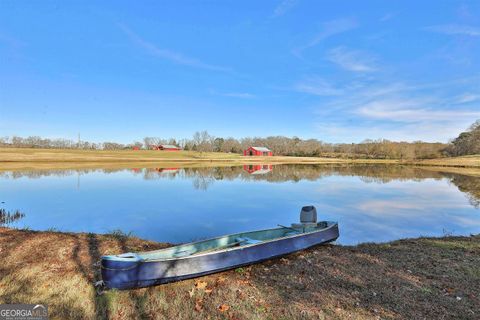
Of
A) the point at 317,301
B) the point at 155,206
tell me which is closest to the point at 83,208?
the point at 155,206

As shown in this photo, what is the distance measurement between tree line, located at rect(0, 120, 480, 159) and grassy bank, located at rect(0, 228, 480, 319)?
89.1 metres

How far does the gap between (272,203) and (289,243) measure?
8973mm

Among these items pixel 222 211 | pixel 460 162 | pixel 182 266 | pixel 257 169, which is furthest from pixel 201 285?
pixel 460 162

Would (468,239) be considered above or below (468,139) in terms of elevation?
below

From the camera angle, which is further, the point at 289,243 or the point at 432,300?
the point at 289,243

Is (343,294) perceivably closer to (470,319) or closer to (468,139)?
(470,319)

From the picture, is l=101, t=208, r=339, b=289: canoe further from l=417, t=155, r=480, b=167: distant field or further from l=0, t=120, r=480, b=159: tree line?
l=0, t=120, r=480, b=159: tree line

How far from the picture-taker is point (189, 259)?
5.55 metres

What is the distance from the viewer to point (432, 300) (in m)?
4.89

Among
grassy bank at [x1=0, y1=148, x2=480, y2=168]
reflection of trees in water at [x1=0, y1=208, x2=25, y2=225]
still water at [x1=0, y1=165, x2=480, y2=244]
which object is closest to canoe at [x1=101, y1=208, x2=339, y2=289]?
still water at [x1=0, y1=165, x2=480, y2=244]

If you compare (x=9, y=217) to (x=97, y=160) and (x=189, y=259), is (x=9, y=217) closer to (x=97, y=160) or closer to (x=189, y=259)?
(x=189, y=259)

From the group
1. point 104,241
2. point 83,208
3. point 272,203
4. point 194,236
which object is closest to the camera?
point 104,241

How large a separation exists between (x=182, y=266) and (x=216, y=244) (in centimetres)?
172

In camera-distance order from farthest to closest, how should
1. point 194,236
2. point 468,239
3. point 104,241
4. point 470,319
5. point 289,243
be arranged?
1. point 194,236
2. point 468,239
3. point 104,241
4. point 289,243
5. point 470,319
